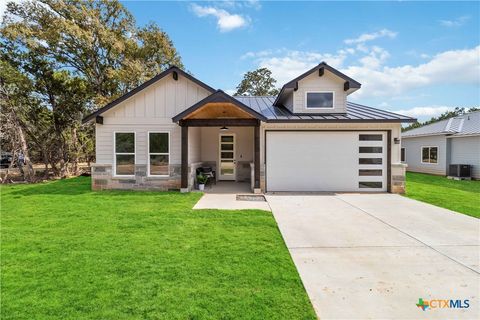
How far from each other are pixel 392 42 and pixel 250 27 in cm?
667

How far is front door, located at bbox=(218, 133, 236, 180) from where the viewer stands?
13056 millimetres

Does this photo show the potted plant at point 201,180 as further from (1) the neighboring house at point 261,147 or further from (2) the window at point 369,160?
(2) the window at point 369,160

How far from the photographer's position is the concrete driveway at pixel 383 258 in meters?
2.76

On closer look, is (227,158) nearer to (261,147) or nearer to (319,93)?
(261,147)

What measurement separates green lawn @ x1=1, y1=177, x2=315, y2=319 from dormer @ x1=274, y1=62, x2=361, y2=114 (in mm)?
6363

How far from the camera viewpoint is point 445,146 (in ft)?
52.8

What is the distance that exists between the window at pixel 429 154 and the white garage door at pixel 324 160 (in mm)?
10778

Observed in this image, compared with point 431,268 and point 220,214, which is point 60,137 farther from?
point 431,268

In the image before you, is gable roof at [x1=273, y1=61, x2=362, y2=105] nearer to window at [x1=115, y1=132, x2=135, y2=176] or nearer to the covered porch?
the covered porch

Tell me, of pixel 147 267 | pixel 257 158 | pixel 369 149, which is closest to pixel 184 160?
pixel 257 158

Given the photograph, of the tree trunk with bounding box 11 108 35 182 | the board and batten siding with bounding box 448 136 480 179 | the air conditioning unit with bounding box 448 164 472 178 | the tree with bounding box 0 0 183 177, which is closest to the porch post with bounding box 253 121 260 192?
the tree with bounding box 0 0 183 177

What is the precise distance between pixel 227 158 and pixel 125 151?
5.23 meters

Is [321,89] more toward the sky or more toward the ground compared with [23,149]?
more toward the sky

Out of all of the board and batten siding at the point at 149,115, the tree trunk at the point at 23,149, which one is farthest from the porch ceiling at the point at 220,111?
the tree trunk at the point at 23,149
